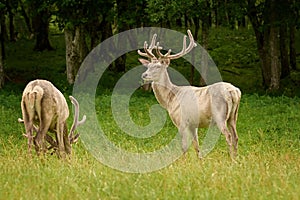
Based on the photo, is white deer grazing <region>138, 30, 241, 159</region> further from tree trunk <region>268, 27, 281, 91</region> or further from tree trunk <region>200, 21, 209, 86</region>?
tree trunk <region>268, 27, 281, 91</region>

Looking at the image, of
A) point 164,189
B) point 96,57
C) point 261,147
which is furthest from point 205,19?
point 164,189

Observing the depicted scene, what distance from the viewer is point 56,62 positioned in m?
29.2

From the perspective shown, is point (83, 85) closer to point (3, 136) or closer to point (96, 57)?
point (96, 57)

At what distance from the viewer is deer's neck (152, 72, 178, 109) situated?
11.3 meters

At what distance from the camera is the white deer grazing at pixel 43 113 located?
9422 mm

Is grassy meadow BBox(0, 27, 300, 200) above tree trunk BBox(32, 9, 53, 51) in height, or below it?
above

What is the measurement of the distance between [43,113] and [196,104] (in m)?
2.65

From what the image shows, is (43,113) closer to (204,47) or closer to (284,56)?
(204,47)

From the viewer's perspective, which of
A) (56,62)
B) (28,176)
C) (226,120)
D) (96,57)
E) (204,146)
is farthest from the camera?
(56,62)

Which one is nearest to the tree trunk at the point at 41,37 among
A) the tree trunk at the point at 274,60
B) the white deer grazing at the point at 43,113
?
the tree trunk at the point at 274,60

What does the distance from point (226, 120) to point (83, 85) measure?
12472 millimetres

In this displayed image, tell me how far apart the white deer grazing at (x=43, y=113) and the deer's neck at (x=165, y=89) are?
2.01 metres

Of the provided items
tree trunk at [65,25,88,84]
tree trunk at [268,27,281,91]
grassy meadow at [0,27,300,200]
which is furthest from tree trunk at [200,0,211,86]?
grassy meadow at [0,27,300,200]

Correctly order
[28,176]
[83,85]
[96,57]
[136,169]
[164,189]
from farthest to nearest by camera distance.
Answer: [96,57]
[83,85]
[136,169]
[28,176]
[164,189]
